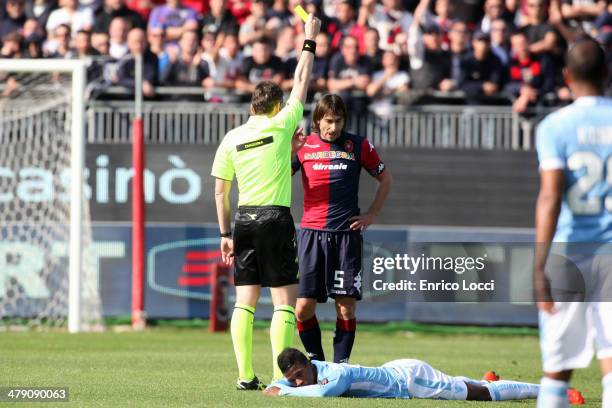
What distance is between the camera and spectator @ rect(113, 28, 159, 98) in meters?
19.0

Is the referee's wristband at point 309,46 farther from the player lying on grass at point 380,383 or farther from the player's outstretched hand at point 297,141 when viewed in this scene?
the player lying on grass at point 380,383

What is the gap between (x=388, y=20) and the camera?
66.8ft

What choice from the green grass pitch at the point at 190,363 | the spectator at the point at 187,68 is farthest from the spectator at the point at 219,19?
the green grass pitch at the point at 190,363

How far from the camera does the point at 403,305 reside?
1922 centimetres

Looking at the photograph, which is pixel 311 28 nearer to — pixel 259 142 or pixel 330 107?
pixel 330 107

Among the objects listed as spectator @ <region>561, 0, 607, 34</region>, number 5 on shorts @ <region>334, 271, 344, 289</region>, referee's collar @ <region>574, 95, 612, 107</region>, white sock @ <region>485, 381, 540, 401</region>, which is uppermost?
spectator @ <region>561, 0, 607, 34</region>

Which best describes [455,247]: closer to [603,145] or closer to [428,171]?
[428,171]

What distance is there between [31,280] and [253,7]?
5.94 m

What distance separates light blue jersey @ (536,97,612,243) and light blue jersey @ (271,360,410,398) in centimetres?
313

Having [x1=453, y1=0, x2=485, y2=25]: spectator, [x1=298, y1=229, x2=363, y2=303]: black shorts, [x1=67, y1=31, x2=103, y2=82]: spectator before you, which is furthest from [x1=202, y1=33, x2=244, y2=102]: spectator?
[x1=298, y1=229, x2=363, y2=303]: black shorts

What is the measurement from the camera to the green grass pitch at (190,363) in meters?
9.10

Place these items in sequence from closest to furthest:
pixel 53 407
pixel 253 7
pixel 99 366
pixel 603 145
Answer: pixel 603 145
pixel 53 407
pixel 99 366
pixel 253 7

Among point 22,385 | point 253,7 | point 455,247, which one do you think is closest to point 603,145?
point 22,385

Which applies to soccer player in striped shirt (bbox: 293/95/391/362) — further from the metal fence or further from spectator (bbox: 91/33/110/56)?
spectator (bbox: 91/33/110/56)
